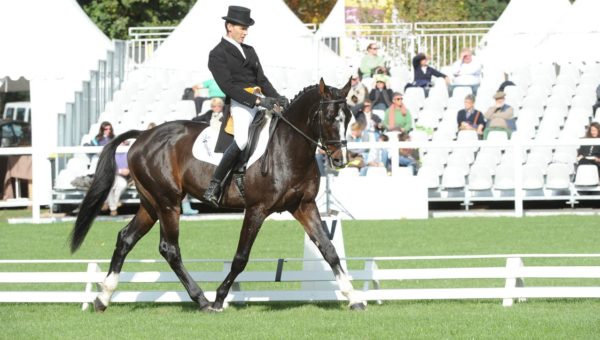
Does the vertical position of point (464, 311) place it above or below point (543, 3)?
below

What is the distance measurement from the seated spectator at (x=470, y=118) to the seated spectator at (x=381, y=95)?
6.49 feet

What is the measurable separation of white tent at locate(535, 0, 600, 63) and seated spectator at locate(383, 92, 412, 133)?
6.57 m

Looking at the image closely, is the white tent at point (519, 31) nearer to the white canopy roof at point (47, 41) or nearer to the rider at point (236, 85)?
the white canopy roof at point (47, 41)

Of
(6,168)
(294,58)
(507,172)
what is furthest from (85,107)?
(507,172)

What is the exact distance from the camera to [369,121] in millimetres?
22906

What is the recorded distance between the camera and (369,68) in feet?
91.7

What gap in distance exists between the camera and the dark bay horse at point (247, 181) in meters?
11.3

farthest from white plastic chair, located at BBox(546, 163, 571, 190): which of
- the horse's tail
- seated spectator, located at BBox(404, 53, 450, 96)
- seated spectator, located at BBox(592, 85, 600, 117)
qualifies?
the horse's tail

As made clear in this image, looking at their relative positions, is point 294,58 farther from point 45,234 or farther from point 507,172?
point 45,234

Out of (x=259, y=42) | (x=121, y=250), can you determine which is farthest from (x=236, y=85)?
(x=259, y=42)

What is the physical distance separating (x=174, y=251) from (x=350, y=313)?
1.87 metres

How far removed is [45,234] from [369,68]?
10853 mm

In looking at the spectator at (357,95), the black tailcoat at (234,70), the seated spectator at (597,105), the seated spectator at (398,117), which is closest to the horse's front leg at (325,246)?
the black tailcoat at (234,70)

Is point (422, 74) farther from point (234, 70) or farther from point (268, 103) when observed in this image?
point (268, 103)
